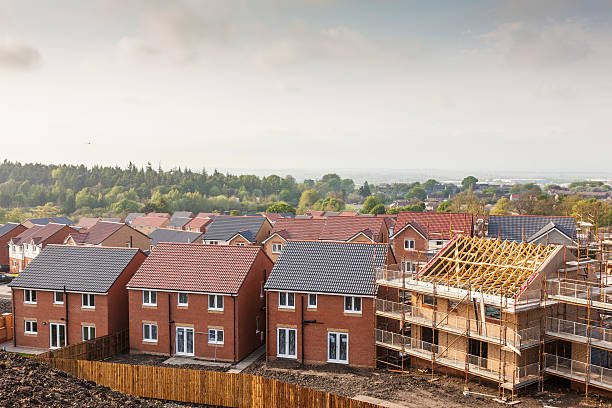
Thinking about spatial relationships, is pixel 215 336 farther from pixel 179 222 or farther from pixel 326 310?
pixel 179 222

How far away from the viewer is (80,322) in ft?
110

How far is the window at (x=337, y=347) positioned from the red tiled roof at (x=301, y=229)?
22652 millimetres

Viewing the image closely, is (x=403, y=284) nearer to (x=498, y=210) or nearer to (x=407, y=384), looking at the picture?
(x=407, y=384)

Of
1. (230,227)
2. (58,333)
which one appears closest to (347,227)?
(230,227)

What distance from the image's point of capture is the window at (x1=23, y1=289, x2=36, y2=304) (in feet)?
114

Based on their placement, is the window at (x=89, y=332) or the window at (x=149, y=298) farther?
the window at (x=89, y=332)

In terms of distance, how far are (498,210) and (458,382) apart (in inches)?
4056

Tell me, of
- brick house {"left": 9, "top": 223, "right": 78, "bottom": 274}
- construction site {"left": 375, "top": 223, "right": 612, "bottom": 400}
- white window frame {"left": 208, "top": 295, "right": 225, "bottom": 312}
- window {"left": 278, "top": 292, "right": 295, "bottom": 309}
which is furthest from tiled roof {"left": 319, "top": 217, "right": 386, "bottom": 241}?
brick house {"left": 9, "top": 223, "right": 78, "bottom": 274}

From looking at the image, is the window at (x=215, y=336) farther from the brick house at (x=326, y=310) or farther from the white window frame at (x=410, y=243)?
the white window frame at (x=410, y=243)

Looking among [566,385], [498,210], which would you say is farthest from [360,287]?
[498,210]

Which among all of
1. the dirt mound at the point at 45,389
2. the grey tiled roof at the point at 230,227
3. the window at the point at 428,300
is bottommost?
the dirt mound at the point at 45,389

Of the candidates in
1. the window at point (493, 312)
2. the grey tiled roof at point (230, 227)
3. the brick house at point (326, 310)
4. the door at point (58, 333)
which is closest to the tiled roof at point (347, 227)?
the grey tiled roof at point (230, 227)

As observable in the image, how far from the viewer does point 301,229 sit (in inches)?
2135

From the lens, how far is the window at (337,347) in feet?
98.8
